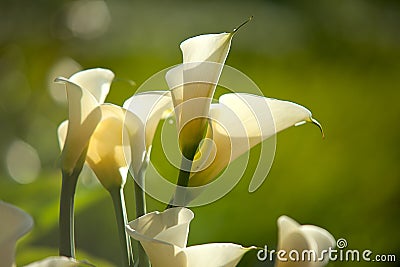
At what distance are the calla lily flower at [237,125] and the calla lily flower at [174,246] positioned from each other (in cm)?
3

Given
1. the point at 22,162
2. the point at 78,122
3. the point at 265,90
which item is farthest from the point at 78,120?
the point at 265,90

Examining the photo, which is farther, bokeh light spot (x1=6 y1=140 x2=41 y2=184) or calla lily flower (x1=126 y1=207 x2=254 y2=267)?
bokeh light spot (x1=6 y1=140 x2=41 y2=184)

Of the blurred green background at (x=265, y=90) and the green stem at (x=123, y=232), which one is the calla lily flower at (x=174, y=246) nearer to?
the green stem at (x=123, y=232)

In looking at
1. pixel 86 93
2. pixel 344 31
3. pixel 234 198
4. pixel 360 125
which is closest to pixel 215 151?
pixel 86 93

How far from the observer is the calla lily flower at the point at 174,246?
0.21 m

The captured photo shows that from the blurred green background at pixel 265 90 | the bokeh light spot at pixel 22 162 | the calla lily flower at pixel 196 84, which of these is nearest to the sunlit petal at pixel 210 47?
the calla lily flower at pixel 196 84

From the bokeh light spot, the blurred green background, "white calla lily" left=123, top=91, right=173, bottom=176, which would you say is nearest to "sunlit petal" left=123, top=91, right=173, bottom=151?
"white calla lily" left=123, top=91, right=173, bottom=176

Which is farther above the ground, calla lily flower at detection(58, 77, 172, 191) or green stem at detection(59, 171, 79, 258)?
calla lily flower at detection(58, 77, 172, 191)

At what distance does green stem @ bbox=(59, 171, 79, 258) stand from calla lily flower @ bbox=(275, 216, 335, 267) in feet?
0.23

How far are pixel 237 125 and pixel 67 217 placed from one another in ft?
0.23

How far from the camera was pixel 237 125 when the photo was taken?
0.23 m

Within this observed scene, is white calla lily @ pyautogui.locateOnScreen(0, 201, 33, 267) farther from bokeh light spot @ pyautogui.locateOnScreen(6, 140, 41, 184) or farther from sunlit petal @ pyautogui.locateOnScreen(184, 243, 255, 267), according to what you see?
bokeh light spot @ pyautogui.locateOnScreen(6, 140, 41, 184)

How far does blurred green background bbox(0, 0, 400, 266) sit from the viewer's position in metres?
0.85

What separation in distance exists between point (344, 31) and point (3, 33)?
54 cm
